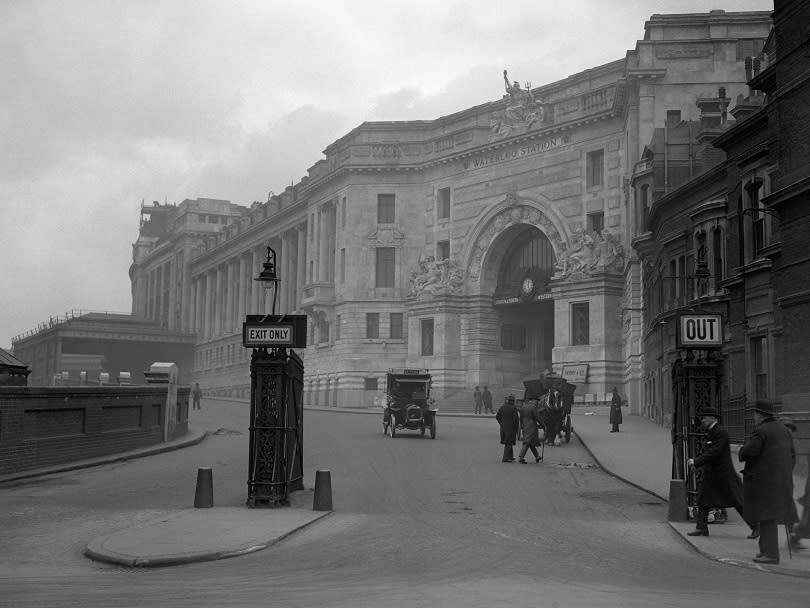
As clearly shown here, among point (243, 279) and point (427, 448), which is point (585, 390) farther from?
point (243, 279)

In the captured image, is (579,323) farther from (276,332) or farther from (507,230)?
(276,332)

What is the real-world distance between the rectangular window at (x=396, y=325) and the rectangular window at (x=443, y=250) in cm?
540

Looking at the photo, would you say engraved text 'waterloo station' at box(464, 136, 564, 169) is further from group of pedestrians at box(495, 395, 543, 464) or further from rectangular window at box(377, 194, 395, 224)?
group of pedestrians at box(495, 395, 543, 464)

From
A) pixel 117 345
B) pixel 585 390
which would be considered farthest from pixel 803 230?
pixel 117 345

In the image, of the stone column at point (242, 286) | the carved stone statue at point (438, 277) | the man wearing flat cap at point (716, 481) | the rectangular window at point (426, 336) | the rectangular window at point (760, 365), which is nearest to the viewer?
the man wearing flat cap at point (716, 481)

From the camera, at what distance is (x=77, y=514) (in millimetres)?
17812

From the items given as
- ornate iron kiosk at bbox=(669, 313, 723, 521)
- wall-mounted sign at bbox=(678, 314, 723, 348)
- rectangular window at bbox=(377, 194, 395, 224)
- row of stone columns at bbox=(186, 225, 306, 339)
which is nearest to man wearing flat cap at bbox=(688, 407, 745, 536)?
ornate iron kiosk at bbox=(669, 313, 723, 521)

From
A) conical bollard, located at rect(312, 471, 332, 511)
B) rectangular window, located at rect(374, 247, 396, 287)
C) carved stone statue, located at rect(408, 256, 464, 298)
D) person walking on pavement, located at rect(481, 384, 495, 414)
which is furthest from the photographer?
rectangular window, located at rect(374, 247, 396, 287)

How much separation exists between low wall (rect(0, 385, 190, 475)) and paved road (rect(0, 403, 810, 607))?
1.10 m

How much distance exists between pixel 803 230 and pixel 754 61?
23.4m

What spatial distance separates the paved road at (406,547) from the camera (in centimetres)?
1012

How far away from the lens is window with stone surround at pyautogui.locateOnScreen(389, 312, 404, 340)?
7800 cm

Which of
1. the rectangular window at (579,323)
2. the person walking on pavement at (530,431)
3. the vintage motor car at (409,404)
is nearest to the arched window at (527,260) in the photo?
the rectangular window at (579,323)

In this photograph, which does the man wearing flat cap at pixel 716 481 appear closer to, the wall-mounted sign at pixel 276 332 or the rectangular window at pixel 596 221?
the wall-mounted sign at pixel 276 332
